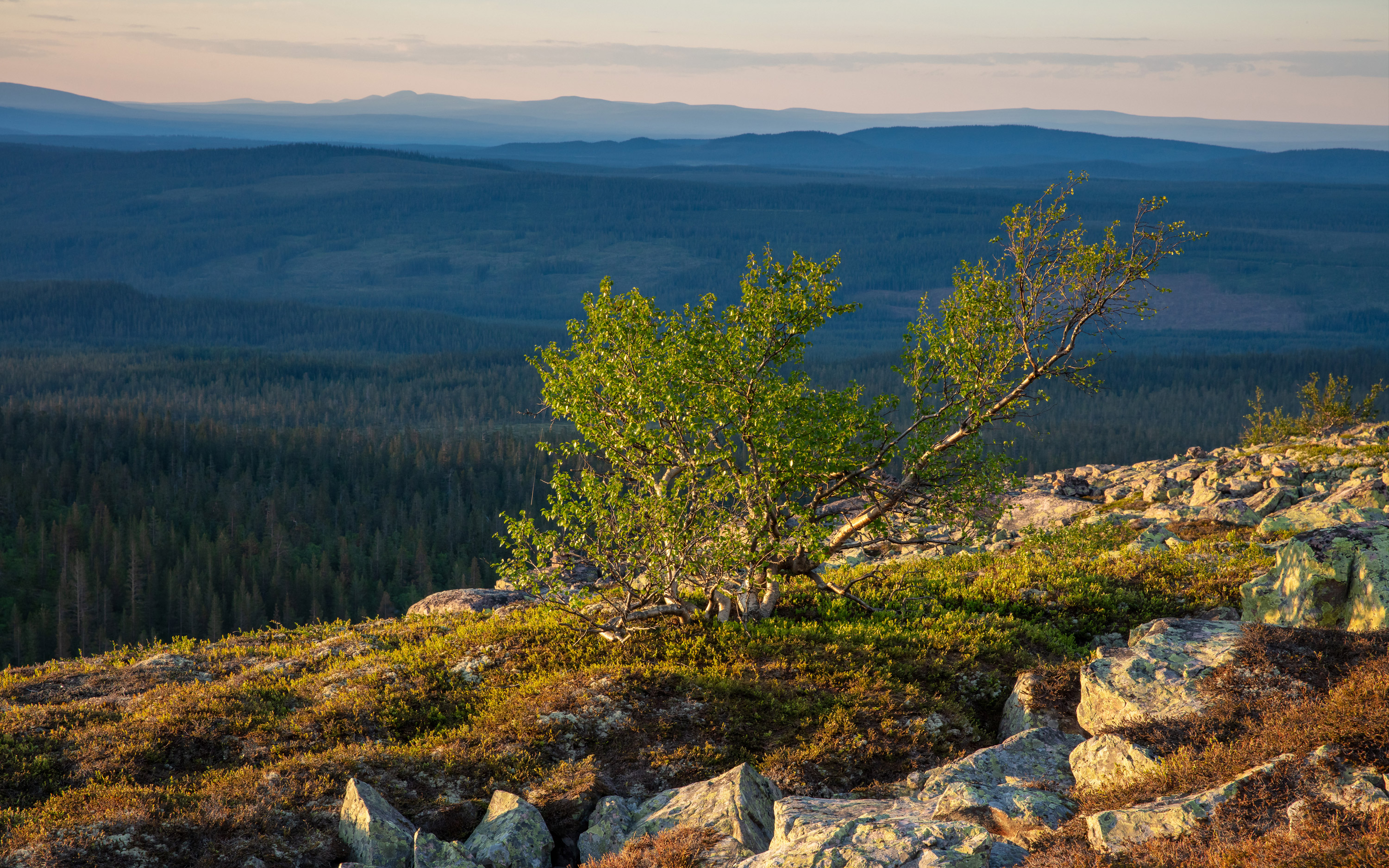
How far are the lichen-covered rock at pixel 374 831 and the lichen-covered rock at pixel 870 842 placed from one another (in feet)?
19.4

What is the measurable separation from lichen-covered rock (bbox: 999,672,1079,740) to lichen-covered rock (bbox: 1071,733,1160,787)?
106 inches

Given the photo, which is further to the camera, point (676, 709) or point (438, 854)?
point (676, 709)

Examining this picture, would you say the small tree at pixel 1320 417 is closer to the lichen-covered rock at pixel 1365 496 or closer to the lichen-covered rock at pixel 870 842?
the lichen-covered rock at pixel 1365 496

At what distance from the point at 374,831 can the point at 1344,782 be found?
1436 cm

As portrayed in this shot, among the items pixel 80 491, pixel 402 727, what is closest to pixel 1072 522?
pixel 402 727

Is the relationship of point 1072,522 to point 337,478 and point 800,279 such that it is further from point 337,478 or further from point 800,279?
point 337,478

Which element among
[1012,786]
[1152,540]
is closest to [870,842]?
[1012,786]

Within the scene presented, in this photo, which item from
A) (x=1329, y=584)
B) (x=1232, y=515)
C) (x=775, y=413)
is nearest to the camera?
(x=1329, y=584)

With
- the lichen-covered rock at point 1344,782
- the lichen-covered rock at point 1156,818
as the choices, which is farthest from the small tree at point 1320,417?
the lichen-covered rock at point 1156,818

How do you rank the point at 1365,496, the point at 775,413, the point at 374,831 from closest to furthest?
the point at 374,831 < the point at 775,413 < the point at 1365,496

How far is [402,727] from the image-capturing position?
849 inches

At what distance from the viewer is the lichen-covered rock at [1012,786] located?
15.1 metres

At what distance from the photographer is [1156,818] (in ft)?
42.9

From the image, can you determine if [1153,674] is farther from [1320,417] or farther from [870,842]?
[1320,417]
